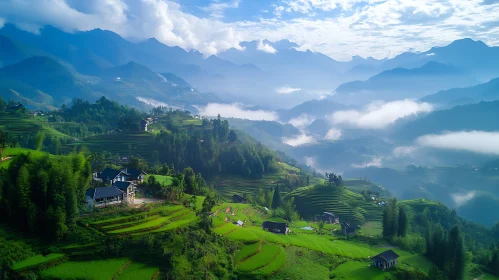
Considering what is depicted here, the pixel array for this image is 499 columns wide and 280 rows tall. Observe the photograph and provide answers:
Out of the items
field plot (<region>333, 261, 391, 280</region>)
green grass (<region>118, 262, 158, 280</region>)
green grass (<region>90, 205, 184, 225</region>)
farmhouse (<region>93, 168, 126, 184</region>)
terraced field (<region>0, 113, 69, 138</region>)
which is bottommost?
field plot (<region>333, 261, 391, 280</region>)

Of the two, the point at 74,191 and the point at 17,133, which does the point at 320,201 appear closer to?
the point at 74,191

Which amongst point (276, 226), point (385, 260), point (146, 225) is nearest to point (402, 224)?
point (385, 260)

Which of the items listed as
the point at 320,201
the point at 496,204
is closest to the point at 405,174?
the point at 496,204

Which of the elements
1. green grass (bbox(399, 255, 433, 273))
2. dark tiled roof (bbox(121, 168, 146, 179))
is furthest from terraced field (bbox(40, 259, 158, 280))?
green grass (bbox(399, 255, 433, 273))

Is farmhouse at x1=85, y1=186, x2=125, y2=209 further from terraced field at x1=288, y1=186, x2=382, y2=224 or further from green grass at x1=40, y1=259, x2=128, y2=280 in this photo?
terraced field at x1=288, y1=186, x2=382, y2=224

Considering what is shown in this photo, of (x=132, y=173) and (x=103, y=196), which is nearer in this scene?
(x=103, y=196)

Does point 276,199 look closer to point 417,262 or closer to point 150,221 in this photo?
point 417,262
